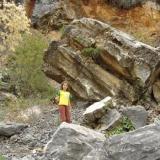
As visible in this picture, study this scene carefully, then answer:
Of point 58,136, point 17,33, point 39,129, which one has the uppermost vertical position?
point 17,33

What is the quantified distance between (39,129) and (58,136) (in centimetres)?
464


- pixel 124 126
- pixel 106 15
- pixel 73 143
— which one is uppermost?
pixel 106 15

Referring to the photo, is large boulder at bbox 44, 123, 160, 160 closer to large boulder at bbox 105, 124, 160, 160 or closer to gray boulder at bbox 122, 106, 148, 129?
large boulder at bbox 105, 124, 160, 160

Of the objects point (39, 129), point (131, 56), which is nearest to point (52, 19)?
point (131, 56)

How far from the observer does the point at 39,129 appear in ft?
45.0

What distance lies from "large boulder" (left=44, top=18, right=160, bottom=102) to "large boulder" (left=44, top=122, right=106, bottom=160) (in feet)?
22.2

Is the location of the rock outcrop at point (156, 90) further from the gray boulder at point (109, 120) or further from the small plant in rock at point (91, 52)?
the gray boulder at point (109, 120)

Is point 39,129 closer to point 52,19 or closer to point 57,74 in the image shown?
point 57,74

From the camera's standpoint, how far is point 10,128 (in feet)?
42.9

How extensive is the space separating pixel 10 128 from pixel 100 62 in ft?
14.6

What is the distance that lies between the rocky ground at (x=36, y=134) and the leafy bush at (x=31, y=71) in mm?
1210

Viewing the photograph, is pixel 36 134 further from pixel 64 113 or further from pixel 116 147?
pixel 116 147

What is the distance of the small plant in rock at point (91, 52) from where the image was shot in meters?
16.3

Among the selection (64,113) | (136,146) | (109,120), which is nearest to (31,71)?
(64,113)
